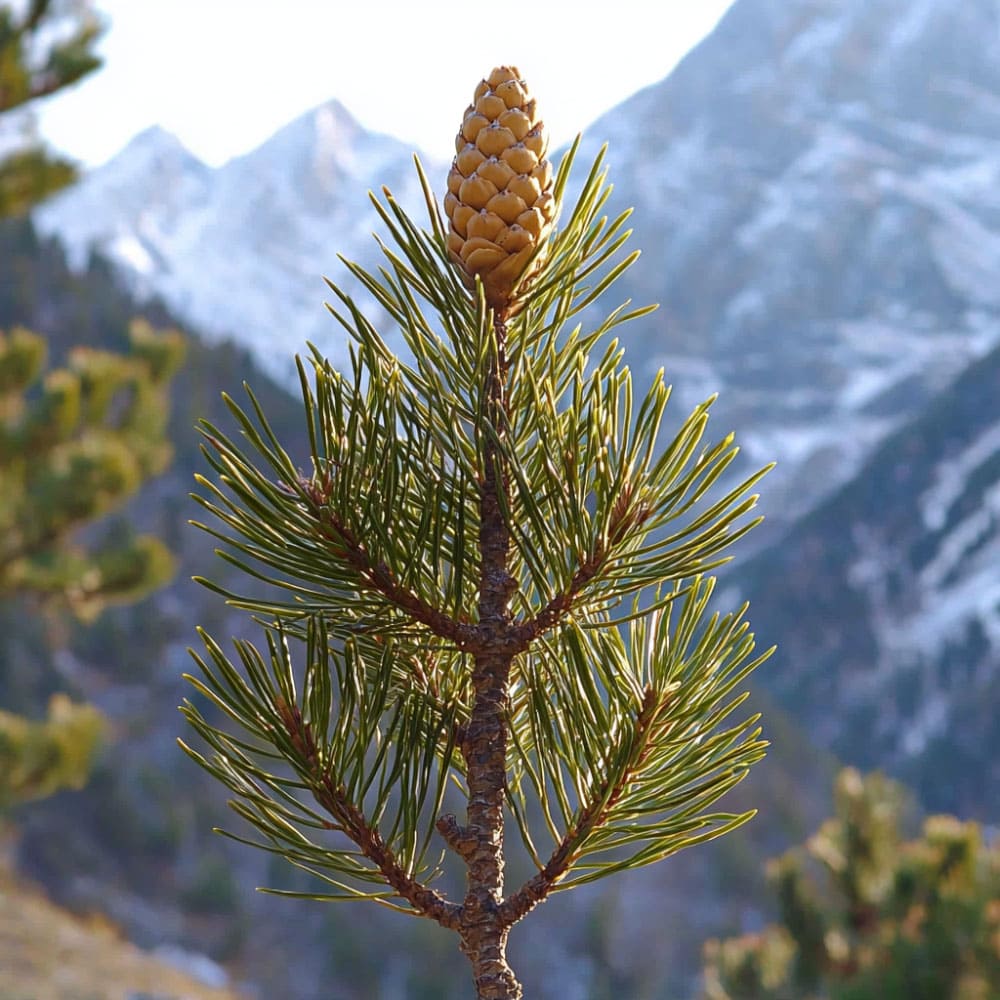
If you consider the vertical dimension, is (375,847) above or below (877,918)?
below

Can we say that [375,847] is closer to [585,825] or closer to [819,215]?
[585,825]

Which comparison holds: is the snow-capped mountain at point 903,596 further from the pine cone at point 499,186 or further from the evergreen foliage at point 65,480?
the pine cone at point 499,186

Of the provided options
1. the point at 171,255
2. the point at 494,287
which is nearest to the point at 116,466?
the point at 494,287

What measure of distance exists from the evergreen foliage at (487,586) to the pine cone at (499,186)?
0.01m

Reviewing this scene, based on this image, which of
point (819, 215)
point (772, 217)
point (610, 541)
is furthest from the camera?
point (772, 217)

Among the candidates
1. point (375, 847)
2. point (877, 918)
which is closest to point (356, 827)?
point (375, 847)

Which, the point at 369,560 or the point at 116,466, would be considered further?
the point at 116,466

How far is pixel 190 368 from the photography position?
16781 millimetres

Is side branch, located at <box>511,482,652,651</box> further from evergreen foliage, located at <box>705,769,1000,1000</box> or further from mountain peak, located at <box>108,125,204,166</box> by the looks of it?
mountain peak, located at <box>108,125,204,166</box>

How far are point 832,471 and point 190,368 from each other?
27.8 meters

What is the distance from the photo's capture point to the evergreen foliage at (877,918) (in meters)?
1.92

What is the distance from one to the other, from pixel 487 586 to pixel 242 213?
145 feet

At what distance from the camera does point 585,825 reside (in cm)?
54

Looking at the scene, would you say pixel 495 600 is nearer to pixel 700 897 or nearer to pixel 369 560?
pixel 369 560
